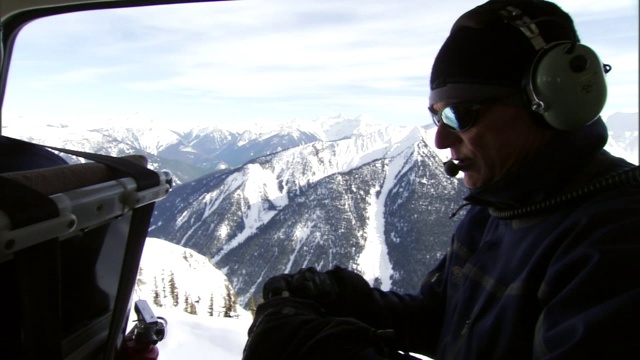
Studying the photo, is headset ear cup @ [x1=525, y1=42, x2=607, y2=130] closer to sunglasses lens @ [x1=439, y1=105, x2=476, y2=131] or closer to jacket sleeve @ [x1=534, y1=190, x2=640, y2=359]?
sunglasses lens @ [x1=439, y1=105, x2=476, y2=131]

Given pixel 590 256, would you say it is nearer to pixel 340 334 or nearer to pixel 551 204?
pixel 551 204

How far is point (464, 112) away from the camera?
1.55m

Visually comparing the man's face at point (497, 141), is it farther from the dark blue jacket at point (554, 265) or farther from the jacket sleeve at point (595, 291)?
the jacket sleeve at point (595, 291)

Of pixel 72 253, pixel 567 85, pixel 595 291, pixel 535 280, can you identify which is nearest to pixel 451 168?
pixel 567 85

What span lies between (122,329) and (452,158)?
145 cm

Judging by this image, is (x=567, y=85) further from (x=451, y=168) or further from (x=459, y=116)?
(x=451, y=168)

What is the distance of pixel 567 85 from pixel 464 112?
0.30 meters

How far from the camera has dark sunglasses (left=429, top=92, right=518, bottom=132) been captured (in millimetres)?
1501

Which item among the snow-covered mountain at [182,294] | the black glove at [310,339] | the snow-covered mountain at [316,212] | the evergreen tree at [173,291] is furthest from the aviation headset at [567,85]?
the snow-covered mountain at [316,212]

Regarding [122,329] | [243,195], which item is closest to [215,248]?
[243,195]

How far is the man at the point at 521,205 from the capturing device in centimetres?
106

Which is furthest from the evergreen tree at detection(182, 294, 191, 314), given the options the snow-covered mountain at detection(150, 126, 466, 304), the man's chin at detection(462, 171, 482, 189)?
the snow-covered mountain at detection(150, 126, 466, 304)

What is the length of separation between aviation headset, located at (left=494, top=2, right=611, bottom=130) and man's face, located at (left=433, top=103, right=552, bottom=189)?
3.0 inches

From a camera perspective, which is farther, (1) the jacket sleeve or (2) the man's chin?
(2) the man's chin
